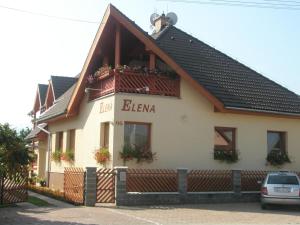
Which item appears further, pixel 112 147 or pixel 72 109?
pixel 72 109

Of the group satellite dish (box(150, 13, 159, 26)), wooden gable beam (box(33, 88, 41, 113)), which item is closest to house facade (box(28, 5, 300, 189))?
satellite dish (box(150, 13, 159, 26))

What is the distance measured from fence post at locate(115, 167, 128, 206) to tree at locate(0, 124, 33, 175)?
323cm

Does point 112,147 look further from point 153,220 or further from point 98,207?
point 153,220

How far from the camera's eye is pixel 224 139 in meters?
21.6

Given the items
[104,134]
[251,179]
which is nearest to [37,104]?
[104,134]

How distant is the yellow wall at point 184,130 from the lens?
760 inches

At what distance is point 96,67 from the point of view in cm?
2323

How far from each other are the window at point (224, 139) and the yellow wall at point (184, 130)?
0.97ft

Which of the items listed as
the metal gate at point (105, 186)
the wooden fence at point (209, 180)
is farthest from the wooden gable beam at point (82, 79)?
the wooden fence at point (209, 180)

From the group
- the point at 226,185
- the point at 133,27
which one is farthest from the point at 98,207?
the point at 133,27

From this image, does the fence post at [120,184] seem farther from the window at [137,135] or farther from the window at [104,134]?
the window at [104,134]

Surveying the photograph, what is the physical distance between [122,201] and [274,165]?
840 centimetres

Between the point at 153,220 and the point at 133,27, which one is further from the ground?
the point at 133,27

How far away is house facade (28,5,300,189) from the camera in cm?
1931
